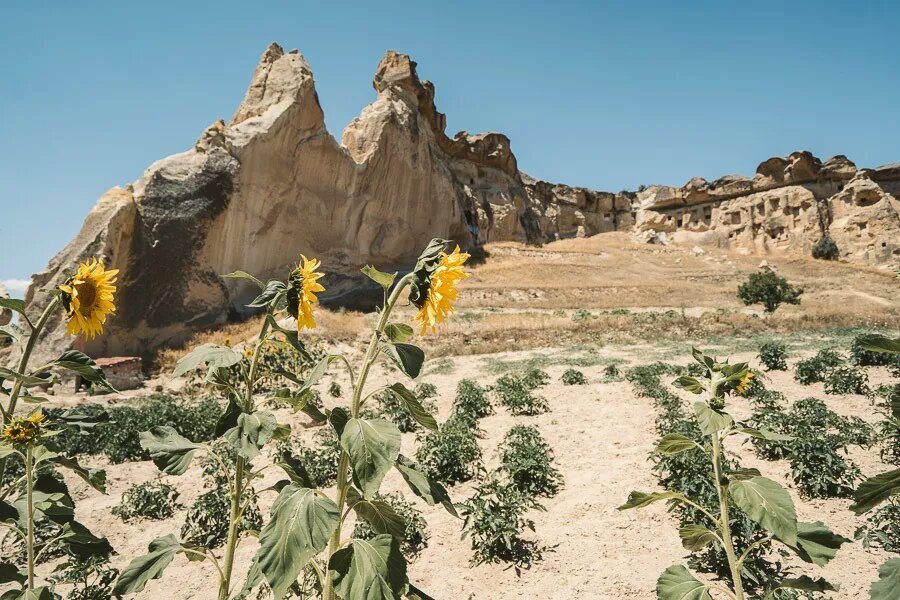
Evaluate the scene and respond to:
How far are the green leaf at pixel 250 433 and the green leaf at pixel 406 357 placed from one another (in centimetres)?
47

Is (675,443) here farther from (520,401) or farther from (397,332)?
(520,401)

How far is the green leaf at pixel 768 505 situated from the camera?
169 cm

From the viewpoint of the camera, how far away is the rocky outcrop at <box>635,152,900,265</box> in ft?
140

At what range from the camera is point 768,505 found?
178 cm

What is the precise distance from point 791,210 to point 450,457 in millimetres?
53427

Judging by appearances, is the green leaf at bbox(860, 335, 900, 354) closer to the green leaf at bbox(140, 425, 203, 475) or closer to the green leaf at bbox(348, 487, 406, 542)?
the green leaf at bbox(348, 487, 406, 542)

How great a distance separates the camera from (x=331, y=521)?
141 cm

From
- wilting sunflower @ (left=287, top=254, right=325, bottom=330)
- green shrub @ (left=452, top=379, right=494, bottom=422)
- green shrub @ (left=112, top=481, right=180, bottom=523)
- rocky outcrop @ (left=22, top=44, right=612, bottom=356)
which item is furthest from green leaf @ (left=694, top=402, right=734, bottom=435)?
rocky outcrop @ (left=22, top=44, right=612, bottom=356)

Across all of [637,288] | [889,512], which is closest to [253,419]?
[889,512]

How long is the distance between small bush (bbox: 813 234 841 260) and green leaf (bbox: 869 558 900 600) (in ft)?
171

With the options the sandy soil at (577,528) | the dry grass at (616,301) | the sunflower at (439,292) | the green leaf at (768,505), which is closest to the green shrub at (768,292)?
the dry grass at (616,301)

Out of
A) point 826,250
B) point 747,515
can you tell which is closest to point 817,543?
point 747,515

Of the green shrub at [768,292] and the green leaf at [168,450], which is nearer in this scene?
the green leaf at [168,450]

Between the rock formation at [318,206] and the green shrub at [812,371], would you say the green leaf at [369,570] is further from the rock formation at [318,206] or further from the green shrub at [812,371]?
the rock formation at [318,206]
